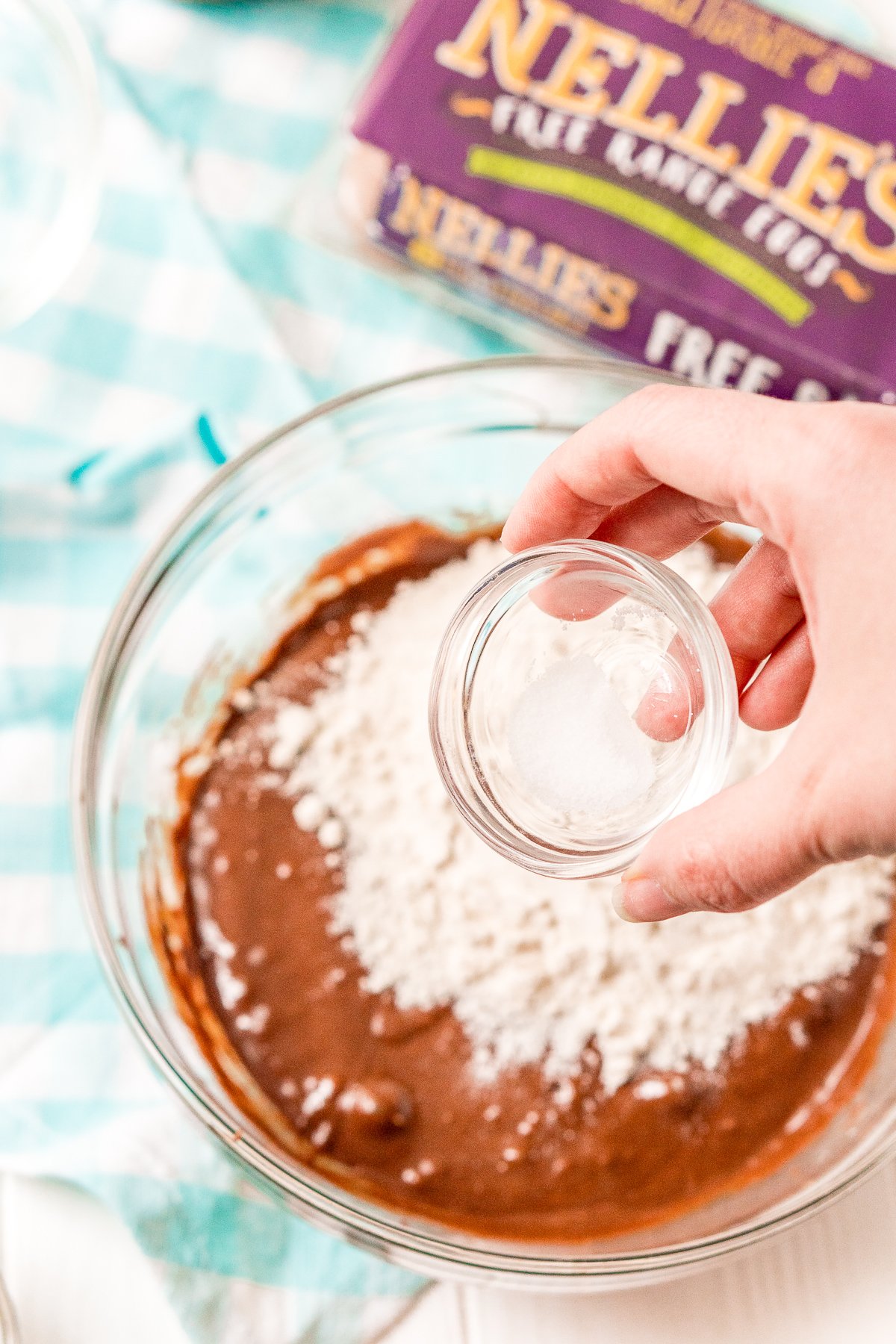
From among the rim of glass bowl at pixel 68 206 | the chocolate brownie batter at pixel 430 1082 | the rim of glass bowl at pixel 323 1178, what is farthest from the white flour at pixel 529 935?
the rim of glass bowl at pixel 68 206

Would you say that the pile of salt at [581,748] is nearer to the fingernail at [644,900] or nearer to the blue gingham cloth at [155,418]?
the fingernail at [644,900]

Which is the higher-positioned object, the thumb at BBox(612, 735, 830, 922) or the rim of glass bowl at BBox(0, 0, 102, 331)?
the rim of glass bowl at BBox(0, 0, 102, 331)

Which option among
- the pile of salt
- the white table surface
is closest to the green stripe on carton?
the pile of salt

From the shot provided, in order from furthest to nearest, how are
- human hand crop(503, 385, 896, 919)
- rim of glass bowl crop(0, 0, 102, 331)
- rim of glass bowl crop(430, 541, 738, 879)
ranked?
1. rim of glass bowl crop(0, 0, 102, 331)
2. rim of glass bowl crop(430, 541, 738, 879)
3. human hand crop(503, 385, 896, 919)

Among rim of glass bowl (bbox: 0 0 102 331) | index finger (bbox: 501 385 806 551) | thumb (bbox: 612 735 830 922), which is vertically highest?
rim of glass bowl (bbox: 0 0 102 331)

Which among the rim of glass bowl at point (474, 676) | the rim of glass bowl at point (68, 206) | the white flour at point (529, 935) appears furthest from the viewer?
the rim of glass bowl at point (68, 206)

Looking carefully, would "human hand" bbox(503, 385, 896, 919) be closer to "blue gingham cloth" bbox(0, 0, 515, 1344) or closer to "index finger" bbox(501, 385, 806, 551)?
"index finger" bbox(501, 385, 806, 551)

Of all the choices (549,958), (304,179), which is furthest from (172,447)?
(549,958)
